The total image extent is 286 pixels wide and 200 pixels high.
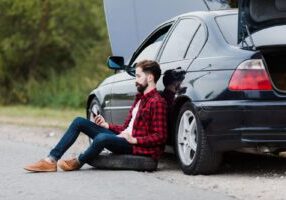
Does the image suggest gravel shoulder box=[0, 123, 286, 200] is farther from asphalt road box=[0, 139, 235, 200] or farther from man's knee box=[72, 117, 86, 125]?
man's knee box=[72, 117, 86, 125]

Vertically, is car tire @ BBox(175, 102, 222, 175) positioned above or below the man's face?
below

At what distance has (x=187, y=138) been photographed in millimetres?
9094

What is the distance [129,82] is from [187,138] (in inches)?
66.9

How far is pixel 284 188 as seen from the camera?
8.07 meters

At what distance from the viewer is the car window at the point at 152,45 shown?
10.3 metres

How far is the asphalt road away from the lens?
25.5 ft

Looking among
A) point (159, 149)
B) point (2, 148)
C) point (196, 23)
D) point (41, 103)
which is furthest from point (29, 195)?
point (41, 103)

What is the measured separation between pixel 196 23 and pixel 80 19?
20869 mm

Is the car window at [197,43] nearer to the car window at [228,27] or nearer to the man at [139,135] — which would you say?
the car window at [228,27]

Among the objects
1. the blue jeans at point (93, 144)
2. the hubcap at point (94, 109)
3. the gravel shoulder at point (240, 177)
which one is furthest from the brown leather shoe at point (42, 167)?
the hubcap at point (94, 109)

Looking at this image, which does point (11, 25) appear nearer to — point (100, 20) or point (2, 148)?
point (100, 20)

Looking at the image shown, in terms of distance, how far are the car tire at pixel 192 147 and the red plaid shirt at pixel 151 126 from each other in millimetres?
172

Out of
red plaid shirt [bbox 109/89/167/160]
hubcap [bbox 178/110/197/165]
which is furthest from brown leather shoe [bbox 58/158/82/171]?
hubcap [bbox 178/110/197/165]

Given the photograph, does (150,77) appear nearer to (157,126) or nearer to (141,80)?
(141,80)
